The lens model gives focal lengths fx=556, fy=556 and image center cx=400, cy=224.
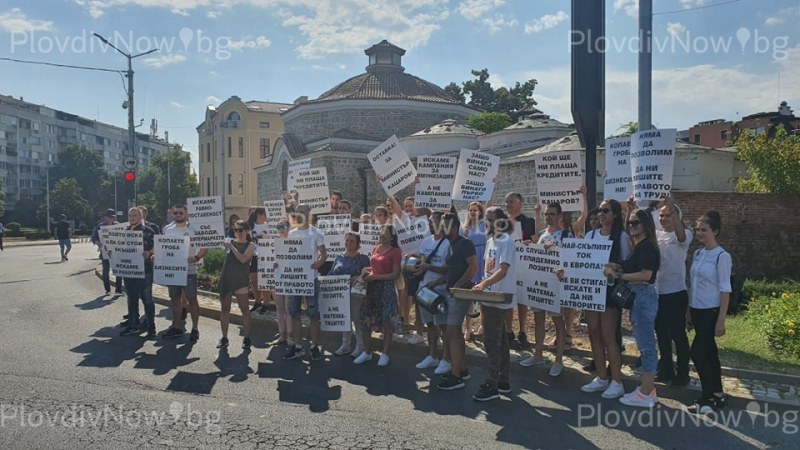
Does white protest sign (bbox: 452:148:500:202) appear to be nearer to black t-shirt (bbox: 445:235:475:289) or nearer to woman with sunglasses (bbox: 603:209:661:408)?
black t-shirt (bbox: 445:235:475:289)

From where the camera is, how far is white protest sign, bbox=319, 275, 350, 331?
7.53m

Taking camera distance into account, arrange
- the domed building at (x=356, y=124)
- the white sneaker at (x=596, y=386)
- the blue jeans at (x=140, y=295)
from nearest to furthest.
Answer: the white sneaker at (x=596, y=386), the blue jeans at (x=140, y=295), the domed building at (x=356, y=124)

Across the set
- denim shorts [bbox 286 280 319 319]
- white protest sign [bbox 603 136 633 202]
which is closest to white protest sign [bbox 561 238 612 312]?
white protest sign [bbox 603 136 633 202]

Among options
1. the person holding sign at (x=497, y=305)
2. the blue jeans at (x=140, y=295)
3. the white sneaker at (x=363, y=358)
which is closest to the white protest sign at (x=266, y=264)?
the white sneaker at (x=363, y=358)

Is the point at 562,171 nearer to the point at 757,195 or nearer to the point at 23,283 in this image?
the point at 757,195

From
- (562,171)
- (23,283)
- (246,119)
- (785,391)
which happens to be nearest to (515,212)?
(562,171)

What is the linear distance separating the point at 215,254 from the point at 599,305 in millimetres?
12194

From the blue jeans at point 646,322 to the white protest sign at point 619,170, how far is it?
1835 millimetres

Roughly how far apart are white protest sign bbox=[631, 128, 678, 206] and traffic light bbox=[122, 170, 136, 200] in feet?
53.8

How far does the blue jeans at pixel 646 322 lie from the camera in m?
5.71

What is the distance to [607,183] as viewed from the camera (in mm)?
7605

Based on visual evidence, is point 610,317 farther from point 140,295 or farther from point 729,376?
point 140,295

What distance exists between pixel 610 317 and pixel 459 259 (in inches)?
68.4

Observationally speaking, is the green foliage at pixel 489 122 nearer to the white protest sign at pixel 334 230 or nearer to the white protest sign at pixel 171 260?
the white protest sign at pixel 334 230
